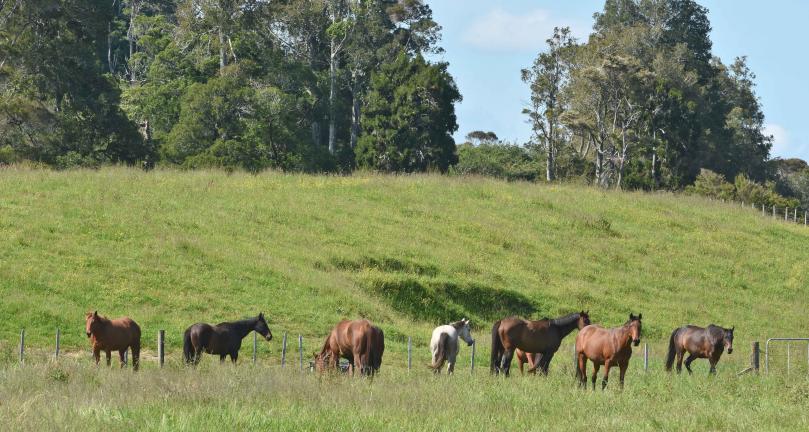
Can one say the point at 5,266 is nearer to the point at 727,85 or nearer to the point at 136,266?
the point at 136,266

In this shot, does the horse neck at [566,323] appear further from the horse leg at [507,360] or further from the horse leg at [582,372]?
the horse leg at [582,372]

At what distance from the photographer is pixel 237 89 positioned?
71.8 metres

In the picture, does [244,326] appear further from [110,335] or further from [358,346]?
[358,346]

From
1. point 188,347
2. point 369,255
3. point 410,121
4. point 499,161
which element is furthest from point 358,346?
point 499,161

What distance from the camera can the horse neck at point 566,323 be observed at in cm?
2714

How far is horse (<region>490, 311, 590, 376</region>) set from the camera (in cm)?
2697

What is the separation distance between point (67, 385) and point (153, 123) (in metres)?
57.7

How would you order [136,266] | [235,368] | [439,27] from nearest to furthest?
[235,368] → [136,266] → [439,27]

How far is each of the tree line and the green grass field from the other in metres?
11.4

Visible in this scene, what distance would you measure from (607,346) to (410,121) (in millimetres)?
58164

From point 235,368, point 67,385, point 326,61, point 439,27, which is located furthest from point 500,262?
point 439,27

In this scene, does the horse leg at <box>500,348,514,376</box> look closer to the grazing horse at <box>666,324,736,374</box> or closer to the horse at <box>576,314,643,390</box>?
the horse at <box>576,314,643,390</box>

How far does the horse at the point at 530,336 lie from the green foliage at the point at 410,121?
53023 millimetres

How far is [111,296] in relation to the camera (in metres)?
37.4
